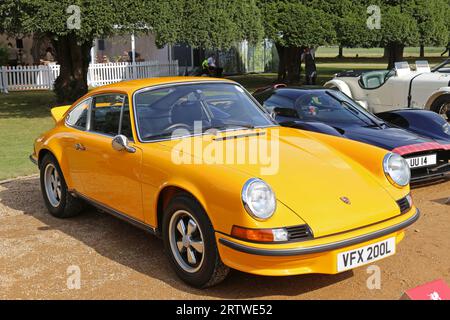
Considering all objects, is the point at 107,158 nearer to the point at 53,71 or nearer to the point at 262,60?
the point at 53,71

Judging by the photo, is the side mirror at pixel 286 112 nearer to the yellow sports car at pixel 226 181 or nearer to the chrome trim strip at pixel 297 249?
the yellow sports car at pixel 226 181

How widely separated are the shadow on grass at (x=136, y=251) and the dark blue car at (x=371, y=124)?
212 cm

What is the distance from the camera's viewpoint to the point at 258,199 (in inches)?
137

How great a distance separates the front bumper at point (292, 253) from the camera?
132 inches

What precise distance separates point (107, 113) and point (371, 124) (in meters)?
3.62

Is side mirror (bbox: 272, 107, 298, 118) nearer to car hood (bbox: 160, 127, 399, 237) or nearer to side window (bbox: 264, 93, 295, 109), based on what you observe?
side window (bbox: 264, 93, 295, 109)

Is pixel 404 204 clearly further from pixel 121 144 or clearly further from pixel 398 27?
pixel 398 27

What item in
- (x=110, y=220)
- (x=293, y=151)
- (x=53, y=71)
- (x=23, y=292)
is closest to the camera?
(x=23, y=292)

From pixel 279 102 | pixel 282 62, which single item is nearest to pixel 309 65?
pixel 282 62

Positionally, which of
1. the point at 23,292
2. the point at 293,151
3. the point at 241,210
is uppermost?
the point at 293,151

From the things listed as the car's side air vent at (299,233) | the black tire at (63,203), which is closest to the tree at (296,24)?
the black tire at (63,203)
